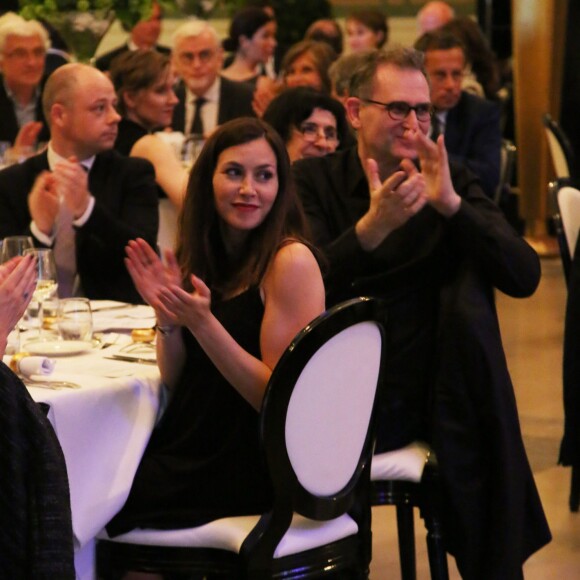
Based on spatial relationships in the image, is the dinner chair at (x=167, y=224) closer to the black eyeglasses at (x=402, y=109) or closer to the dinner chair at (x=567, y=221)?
the dinner chair at (x=567, y=221)

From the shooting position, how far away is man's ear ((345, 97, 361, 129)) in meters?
3.46

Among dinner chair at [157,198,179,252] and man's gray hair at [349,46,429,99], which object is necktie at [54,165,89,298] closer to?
dinner chair at [157,198,179,252]

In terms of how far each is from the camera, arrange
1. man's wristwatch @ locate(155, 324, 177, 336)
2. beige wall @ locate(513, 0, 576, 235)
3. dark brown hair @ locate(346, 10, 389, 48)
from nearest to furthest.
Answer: man's wristwatch @ locate(155, 324, 177, 336) < beige wall @ locate(513, 0, 576, 235) < dark brown hair @ locate(346, 10, 389, 48)

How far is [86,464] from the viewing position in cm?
281

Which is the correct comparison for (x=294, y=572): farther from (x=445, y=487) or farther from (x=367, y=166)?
(x=367, y=166)

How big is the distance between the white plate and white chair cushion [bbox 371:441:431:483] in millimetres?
744

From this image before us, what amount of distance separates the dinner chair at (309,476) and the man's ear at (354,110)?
0.90 metres

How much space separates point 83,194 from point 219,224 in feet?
Result: 4.41

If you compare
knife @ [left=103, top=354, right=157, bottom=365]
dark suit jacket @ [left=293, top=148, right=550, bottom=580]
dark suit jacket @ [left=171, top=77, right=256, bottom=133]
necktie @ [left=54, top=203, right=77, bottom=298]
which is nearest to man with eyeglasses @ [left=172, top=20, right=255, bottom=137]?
dark suit jacket @ [left=171, top=77, right=256, bottom=133]

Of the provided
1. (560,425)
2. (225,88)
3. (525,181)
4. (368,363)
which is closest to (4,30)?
(225,88)

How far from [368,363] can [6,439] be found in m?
0.85

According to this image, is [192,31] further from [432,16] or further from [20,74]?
[432,16]

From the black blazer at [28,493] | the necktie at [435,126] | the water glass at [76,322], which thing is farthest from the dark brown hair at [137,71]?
the black blazer at [28,493]

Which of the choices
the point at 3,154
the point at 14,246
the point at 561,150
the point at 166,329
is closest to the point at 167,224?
the point at 3,154
